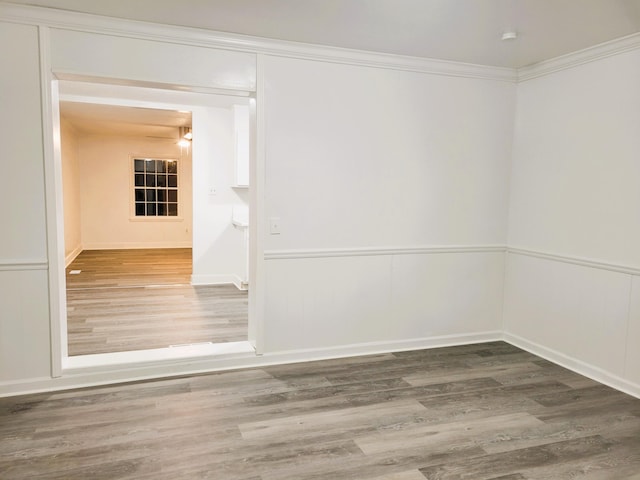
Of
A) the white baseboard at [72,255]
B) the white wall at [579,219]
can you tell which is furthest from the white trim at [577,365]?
the white baseboard at [72,255]

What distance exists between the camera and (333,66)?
367 cm

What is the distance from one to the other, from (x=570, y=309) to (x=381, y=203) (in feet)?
5.49

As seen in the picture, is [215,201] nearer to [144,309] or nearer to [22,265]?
[144,309]

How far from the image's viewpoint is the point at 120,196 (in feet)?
33.5

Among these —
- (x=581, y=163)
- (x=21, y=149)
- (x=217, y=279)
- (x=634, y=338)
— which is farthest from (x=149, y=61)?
(x=217, y=279)

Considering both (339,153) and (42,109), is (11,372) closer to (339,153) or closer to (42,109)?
(42,109)

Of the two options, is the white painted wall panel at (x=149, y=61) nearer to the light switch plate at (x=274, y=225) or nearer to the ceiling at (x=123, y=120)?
the light switch plate at (x=274, y=225)

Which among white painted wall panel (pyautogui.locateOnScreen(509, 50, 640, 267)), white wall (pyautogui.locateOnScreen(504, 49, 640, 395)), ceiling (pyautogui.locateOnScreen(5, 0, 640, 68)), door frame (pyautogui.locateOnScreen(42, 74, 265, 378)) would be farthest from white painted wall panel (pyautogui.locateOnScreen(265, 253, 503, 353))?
ceiling (pyautogui.locateOnScreen(5, 0, 640, 68))

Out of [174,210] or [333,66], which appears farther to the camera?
[174,210]

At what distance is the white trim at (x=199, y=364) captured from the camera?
3.17 meters

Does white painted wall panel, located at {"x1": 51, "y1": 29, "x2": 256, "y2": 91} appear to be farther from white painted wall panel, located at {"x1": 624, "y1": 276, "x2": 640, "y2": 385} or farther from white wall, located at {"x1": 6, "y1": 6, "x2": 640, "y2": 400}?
white painted wall panel, located at {"x1": 624, "y1": 276, "x2": 640, "y2": 385}

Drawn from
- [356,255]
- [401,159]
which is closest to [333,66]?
[401,159]

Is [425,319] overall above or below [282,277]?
below

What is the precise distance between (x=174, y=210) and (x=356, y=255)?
300 inches
